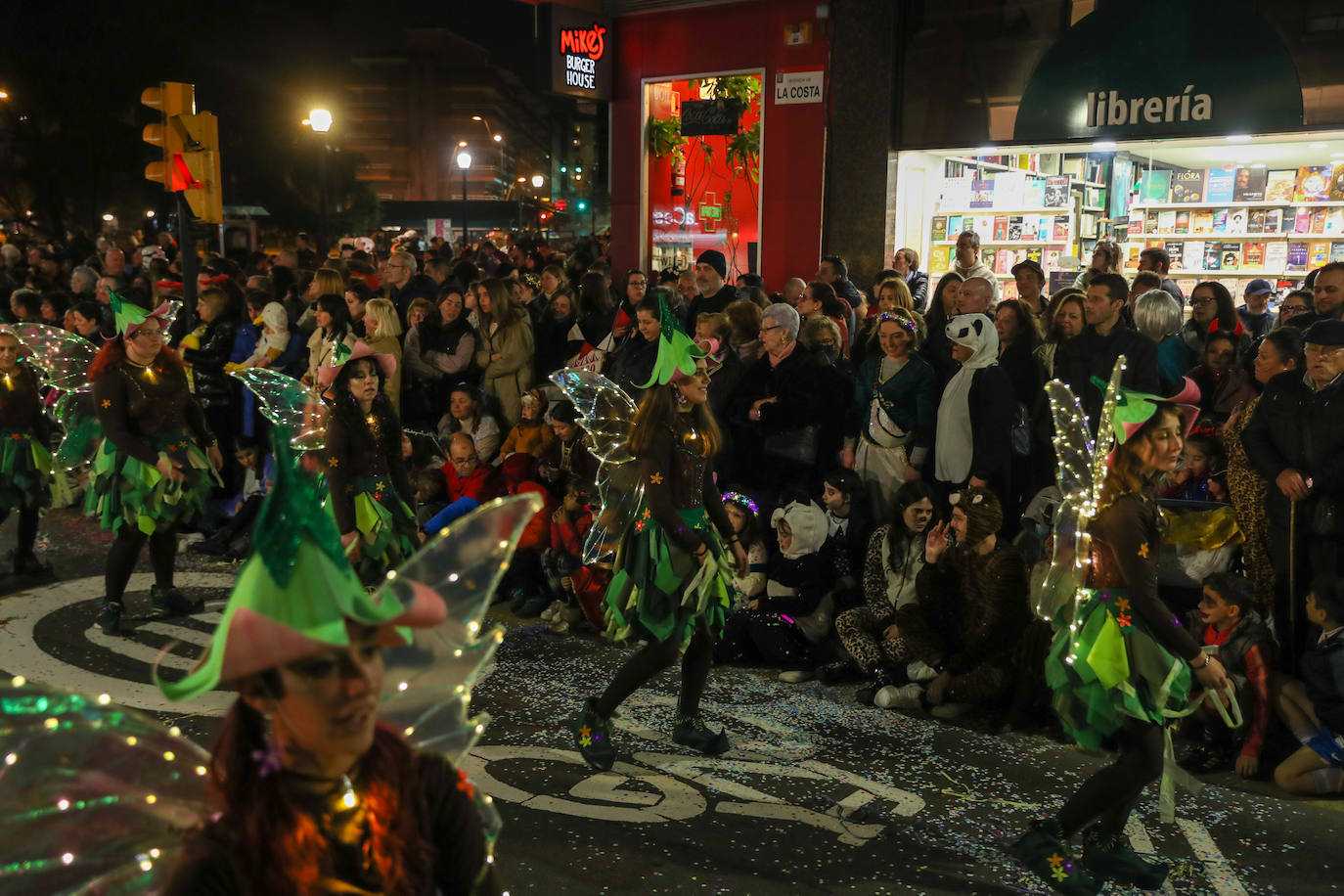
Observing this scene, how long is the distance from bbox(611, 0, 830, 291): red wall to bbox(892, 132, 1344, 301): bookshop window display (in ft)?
3.63

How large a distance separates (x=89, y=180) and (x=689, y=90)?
29.5m

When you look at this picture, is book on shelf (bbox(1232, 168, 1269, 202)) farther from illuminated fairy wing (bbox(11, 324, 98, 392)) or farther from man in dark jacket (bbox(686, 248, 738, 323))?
illuminated fairy wing (bbox(11, 324, 98, 392))

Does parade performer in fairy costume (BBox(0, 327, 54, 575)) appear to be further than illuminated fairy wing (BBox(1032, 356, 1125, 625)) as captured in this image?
Yes

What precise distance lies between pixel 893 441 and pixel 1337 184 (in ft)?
20.8

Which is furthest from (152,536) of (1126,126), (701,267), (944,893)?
(1126,126)

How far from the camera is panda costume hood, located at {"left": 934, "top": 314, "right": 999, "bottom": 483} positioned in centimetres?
706

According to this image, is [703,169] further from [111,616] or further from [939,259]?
[111,616]

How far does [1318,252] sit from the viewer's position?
11.2 m

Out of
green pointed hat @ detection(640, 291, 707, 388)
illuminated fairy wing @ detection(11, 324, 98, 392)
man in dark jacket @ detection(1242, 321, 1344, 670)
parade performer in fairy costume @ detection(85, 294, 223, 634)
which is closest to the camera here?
green pointed hat @ detection(640, 291, 707, 388)

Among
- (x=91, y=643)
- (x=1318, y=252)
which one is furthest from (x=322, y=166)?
(x=1318, y=252)

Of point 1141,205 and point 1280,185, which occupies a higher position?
point 1280,185

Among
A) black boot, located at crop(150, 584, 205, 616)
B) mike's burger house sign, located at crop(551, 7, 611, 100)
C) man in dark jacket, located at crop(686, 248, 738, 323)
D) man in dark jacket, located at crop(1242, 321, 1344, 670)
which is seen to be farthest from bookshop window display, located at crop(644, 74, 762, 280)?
man in dark jacket, located at crop(1242, 321, 1344, 670)

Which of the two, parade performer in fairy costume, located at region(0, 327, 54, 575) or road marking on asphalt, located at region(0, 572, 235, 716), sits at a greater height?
parade performer in fairy costume, located at region(0, 327, 54, 575)

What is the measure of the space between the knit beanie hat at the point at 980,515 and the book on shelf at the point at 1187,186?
23.2 ft
